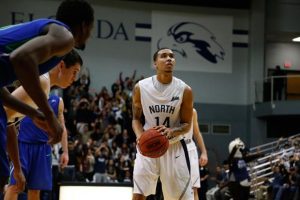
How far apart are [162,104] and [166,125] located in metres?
0.24

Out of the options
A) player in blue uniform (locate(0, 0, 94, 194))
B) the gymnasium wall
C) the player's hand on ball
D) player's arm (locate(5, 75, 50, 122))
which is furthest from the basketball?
the gymnasium wall

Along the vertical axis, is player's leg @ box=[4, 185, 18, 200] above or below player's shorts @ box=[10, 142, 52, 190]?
below

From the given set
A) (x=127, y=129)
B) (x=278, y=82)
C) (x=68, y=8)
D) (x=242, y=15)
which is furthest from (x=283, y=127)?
(x=68, y=8)

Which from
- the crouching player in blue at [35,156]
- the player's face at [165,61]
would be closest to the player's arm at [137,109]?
the player's face at [165,61]

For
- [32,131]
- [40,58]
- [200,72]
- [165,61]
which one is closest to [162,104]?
[165,61]

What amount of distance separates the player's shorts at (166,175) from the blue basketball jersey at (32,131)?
1.07 meters

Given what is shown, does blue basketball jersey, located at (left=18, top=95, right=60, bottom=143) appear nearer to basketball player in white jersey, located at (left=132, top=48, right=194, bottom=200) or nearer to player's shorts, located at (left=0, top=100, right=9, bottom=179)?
basketball player in white jersey, located at (left=132, top=48, right=194, bottom=200)

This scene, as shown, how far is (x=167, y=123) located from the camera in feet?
20.5

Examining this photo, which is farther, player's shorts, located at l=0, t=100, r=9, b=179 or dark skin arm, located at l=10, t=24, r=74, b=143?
player's shorts, located at l=0, t=100, r=9, b=179

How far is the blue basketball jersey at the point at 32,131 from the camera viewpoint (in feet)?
20.2

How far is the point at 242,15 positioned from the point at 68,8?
72.8 ft

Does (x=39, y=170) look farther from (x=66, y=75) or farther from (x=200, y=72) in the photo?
(x=200, y=72)

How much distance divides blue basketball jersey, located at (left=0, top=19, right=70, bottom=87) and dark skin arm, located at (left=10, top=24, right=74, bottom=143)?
0.07 metres

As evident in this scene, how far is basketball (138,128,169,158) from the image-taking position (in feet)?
18.4
